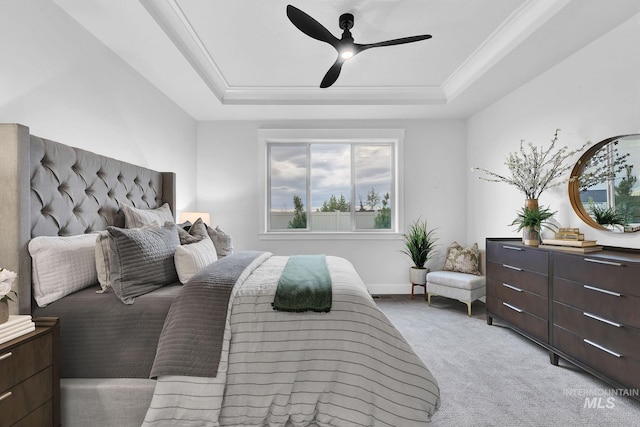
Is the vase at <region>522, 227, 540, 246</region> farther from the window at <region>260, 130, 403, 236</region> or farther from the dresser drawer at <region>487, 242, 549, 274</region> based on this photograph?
the window at <region>260, 130, 403, 236</region>

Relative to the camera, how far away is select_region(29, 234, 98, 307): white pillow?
4.95 ft

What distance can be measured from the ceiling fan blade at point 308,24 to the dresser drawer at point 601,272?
2263 mm

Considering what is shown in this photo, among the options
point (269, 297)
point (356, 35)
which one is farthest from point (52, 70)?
point (356, 35)

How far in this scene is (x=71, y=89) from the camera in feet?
6.81

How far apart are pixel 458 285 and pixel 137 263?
3.21 meters

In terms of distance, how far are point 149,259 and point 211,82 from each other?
2.29m

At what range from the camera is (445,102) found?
12.3 feet

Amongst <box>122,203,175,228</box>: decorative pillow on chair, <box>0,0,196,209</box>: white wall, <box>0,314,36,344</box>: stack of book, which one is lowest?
<box>0,314,36,344</box>: stack of book

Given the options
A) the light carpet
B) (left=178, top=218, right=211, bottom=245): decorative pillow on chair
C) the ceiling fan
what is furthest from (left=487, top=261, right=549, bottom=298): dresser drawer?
(left=178, top=218, right=211, bottom=245): decorative pillow on chair

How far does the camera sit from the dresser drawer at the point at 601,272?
1.77 m

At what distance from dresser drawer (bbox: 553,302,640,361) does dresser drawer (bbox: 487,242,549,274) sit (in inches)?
12.6

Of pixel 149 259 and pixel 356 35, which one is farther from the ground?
pixel 356 35

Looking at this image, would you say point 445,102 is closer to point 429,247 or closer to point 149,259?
point 429,247

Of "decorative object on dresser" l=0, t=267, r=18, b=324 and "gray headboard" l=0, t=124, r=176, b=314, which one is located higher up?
"gray headboard" l=0, t=124, r=176, b=314
